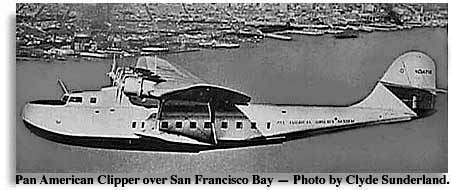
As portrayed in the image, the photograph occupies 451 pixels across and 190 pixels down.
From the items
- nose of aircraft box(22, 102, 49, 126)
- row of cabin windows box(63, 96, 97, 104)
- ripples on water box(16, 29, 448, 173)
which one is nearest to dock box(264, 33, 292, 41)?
ripples on water box(16, 29, 448, 173)

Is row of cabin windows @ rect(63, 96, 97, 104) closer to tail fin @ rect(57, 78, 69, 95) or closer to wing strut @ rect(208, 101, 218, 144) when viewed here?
tail fin @ rect(57, 78, 69, 95)

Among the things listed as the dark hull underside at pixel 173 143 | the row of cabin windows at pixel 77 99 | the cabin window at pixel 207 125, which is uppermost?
the row of cabin windows at pixel 77 99

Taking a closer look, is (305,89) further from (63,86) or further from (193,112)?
(63,86)

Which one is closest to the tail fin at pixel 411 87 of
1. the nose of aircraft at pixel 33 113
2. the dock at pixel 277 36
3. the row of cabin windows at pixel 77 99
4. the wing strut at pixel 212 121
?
the dock at pixel 277 36

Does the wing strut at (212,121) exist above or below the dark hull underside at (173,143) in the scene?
above

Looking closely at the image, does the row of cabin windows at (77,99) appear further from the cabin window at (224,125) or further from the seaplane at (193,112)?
the cabin window at (224,125)
